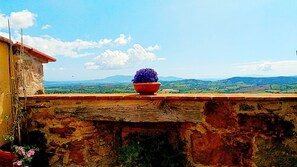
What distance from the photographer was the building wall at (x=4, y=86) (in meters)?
3.86

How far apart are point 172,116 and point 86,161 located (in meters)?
1.76

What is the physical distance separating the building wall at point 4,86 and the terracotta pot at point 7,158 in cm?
26

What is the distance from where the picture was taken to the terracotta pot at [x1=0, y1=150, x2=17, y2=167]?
12.2 feet

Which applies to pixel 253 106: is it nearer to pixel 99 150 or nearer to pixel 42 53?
pixel 99 150

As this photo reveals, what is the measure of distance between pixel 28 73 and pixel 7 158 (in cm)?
167

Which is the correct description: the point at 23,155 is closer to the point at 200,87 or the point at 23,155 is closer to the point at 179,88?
the point at 200,87

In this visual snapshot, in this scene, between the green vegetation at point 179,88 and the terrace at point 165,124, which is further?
the green vegetation at point 179,88

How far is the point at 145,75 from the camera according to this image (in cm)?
393

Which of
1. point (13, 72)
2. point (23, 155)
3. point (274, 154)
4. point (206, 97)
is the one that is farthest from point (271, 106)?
point (13, 72)

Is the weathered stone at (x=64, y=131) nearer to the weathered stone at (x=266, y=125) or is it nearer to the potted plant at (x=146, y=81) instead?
the potted plant at (x=146, y=81)

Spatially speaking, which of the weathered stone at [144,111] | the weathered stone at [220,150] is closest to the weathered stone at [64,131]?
the weathered stone at [144,111]

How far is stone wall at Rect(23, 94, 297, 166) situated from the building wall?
0.39 metres

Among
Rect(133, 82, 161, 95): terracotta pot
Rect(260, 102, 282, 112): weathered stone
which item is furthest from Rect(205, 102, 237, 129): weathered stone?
Rect(133, 82, 161, 95): terracotta pot

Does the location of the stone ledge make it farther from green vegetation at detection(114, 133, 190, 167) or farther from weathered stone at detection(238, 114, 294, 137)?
green vegetation at detection(114, 133, 190, 167)
